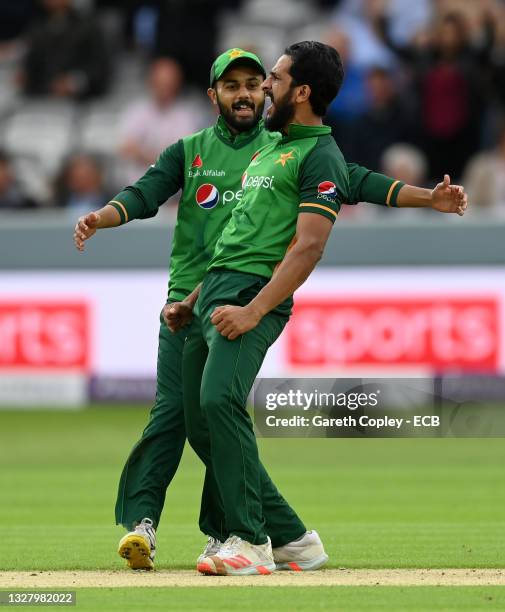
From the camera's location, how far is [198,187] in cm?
673

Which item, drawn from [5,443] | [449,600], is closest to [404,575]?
[449,600]

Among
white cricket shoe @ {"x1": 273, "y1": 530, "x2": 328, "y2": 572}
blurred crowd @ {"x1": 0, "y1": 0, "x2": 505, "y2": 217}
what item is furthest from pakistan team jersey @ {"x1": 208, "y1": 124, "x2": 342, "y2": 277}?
blurred crowd @ {"x1": 0, "y1": 0, "x2": 505, "y2": 217}

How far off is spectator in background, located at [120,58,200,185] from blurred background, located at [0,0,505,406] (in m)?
0.02

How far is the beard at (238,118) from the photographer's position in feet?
22.0

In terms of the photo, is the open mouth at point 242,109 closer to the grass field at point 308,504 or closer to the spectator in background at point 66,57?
the grass field at point 308,504

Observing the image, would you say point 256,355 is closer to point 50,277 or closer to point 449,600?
point 449,600

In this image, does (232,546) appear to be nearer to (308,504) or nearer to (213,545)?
(213,545)

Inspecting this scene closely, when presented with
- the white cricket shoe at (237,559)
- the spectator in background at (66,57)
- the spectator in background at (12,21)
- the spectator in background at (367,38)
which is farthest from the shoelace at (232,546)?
the spectator in background at (12,21)

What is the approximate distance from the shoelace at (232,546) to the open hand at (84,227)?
1.35 metres

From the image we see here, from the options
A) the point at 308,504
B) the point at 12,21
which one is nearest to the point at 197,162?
the point at 308,504

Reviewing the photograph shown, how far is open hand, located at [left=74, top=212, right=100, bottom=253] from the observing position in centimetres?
626

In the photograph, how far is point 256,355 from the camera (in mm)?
6184

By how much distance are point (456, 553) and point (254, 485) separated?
4.43 feet

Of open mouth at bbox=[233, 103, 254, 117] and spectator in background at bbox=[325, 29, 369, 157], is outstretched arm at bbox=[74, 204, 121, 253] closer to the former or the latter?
open mouth at bbox=[233, 103, 254, 117]
